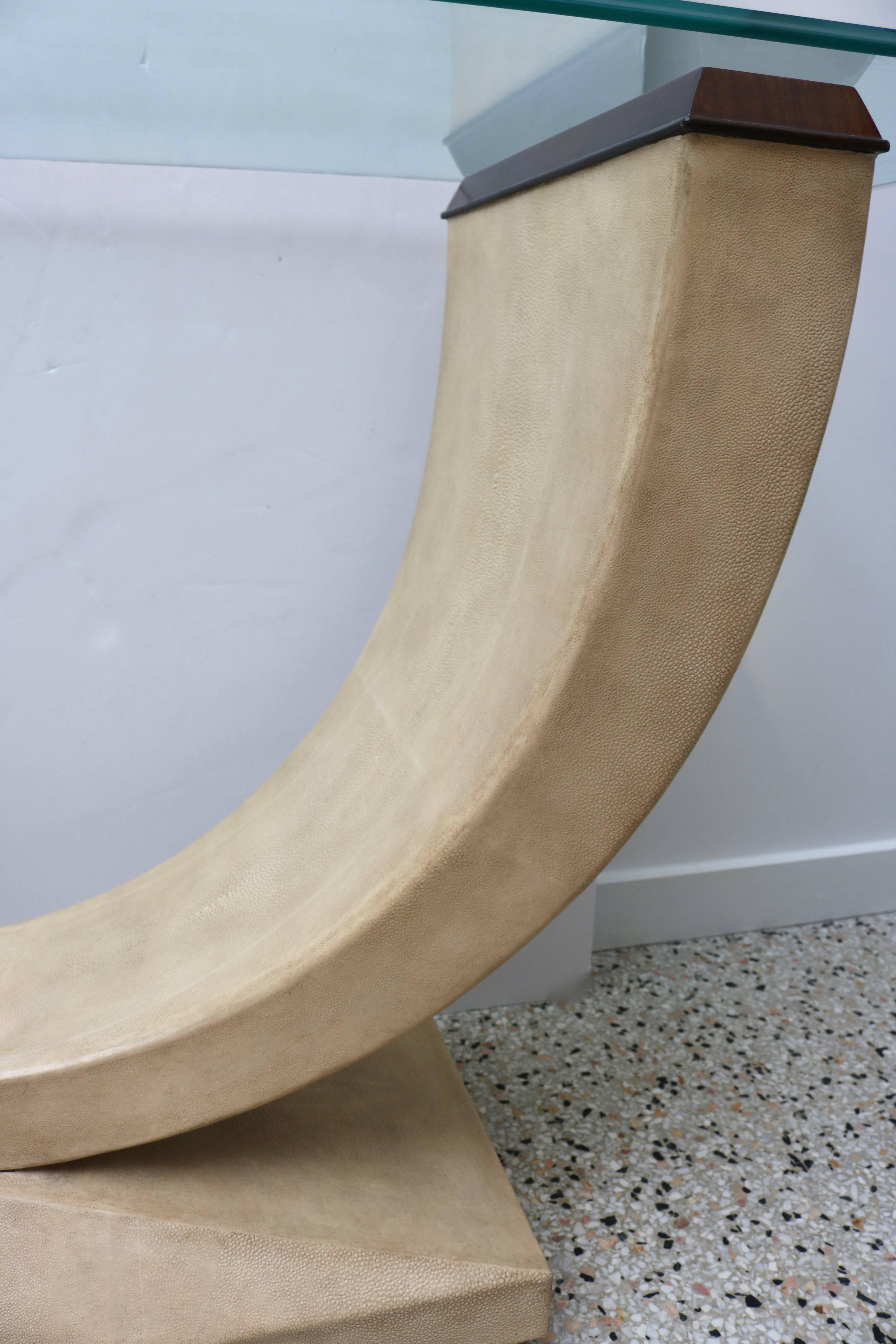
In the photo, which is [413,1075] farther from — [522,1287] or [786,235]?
[786,235]

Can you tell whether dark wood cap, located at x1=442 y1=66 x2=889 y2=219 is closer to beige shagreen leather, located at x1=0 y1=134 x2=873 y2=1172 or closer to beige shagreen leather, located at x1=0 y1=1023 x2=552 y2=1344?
beige shagreen leather, located at x1=0 y1=134 x2=873 y2=1172

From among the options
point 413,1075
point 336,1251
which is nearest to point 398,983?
point 336,1251

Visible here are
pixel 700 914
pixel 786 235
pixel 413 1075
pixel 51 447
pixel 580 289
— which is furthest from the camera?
pixel 700 914

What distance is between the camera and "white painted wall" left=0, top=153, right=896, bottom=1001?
121cm

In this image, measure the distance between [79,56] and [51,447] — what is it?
1.56ft

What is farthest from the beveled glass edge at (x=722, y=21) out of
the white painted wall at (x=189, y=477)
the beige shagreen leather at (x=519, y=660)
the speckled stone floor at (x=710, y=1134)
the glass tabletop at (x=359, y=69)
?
the speckled stone floor at (x=710, y=1134)

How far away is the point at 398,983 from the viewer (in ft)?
2.72

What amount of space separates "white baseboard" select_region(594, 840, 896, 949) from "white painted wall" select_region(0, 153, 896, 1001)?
0.55ft

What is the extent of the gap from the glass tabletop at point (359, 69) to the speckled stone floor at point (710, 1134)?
1104 mm

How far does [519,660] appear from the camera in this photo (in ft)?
2.62

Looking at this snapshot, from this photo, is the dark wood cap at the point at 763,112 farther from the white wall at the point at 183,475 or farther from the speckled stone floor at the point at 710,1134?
the speckled stone floor at the point at 710,1134

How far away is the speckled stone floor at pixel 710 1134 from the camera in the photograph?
98cm

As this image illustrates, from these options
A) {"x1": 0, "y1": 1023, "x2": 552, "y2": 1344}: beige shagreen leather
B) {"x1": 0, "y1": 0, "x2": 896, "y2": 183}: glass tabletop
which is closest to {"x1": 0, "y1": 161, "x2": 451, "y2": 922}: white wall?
{"x1": 0, "y1": 0, "x2": 896, "y2": 183}: glass tabletop

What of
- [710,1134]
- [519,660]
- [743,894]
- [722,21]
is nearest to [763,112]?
[722,21]
